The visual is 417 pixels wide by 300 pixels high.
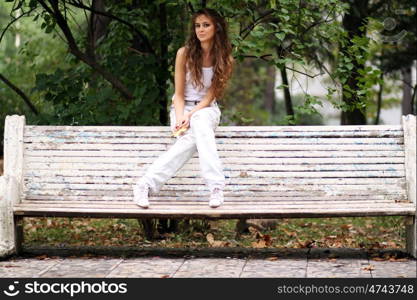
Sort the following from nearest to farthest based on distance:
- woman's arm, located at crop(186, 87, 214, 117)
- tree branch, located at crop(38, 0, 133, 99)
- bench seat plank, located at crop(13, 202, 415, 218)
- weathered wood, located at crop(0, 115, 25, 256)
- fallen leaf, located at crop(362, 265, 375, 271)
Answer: fallen leaf, located at crop(362, 265, 375, 271)
bench seat plank, located at crop(13, 202, 415, 218)
weathered wood, located at crop(0, 115, 25, 256)
woman's arm, located at crop(186, 87, 214, 117)
tree branch, located at crop(38, 0, 133, 99)

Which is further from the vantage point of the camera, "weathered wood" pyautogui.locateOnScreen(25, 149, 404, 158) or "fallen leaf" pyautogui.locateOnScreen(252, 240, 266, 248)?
"fallen leaf" pyautogui.locateOnScreen(252, 240, 266, 248)

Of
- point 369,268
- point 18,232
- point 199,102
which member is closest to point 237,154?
point 199,102

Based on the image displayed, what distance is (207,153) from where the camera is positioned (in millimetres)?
5820

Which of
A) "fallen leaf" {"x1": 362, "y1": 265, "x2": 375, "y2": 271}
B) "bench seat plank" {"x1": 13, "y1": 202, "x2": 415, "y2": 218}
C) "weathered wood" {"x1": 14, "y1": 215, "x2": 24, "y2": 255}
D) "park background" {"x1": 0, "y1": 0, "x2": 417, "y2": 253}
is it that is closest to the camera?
"fallen leaf" {"x1": 362, "y1": 265, "x2": 375, "y2": 271}

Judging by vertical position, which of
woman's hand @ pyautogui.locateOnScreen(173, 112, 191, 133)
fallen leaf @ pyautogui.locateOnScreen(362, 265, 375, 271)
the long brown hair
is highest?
the long brown hair

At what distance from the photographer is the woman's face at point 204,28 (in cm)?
609

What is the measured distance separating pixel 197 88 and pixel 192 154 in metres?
0.53

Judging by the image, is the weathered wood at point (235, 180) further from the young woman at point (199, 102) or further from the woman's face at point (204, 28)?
the woman's face at point (204, 28)

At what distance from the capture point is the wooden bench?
6031 mm

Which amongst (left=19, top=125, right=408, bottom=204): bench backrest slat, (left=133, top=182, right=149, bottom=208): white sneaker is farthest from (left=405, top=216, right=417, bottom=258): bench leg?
(left=133, top=182, right=149, bottom=208): white sneaker

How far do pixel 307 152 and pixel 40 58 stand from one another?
9.70 meters

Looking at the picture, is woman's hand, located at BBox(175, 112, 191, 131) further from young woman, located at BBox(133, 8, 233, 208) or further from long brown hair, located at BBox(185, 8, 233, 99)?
long brown hair, located at BBox(185, 8, 233, 99)

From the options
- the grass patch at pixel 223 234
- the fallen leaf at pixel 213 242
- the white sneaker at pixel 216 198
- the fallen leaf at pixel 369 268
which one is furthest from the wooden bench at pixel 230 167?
the fallen leaf at pixel 213 242

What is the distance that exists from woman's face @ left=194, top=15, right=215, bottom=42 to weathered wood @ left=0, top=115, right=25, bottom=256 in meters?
1.57
